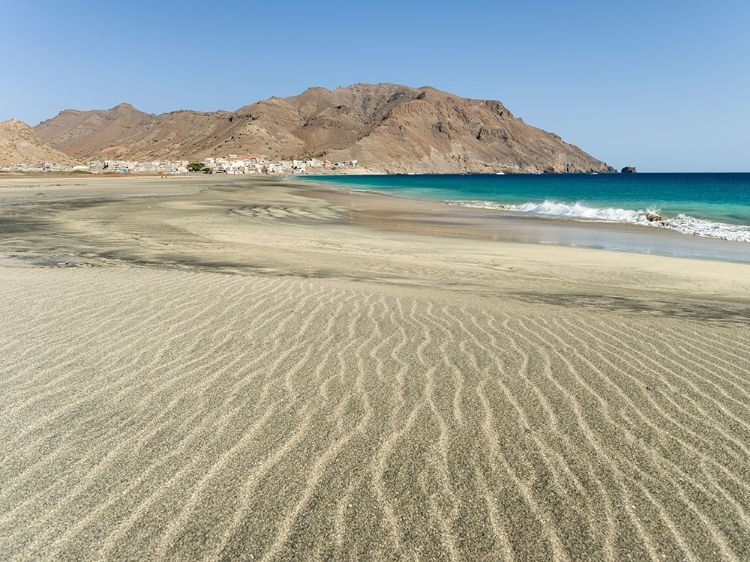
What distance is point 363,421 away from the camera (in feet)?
13.5

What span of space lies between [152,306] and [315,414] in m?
4.15

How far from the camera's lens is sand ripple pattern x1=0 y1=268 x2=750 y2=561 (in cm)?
285

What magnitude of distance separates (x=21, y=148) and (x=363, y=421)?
13946 cm

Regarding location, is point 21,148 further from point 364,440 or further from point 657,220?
point 364,440

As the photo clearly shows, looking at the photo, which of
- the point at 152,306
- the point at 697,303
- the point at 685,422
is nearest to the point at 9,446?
the point at 152,306

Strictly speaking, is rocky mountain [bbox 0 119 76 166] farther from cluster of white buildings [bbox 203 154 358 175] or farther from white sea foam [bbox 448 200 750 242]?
white sea foam [bbox 448 200 750 242]

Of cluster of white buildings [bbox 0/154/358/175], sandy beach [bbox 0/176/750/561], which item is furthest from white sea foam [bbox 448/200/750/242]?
cluster of white buildings [bbox 0/154/358/175]

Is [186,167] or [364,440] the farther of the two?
[186,167]

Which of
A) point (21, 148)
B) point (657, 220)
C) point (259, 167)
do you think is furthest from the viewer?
point (259, 167)

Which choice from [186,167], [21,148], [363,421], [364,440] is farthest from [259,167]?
[364,440]

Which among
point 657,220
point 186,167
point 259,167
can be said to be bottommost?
point 657,220

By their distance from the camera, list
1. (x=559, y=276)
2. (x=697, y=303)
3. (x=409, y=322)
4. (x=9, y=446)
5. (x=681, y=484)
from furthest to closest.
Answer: (x=559, y=276), (x=697, y=303), (x=409, y=322), (x=9, y=446), (x=681, y=484)

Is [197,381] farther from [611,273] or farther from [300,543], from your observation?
[611,273]

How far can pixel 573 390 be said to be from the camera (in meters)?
4.85
